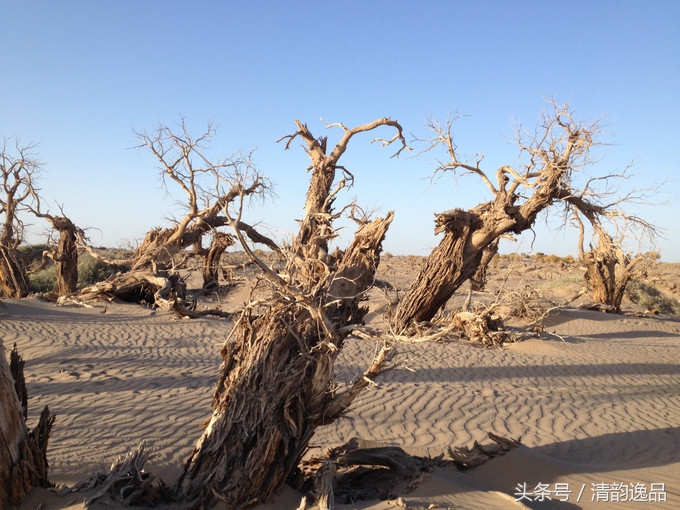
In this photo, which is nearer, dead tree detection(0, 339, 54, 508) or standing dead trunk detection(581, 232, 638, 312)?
dead tree detection(0, 339, 54, 508)

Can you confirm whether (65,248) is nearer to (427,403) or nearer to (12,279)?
(12,279)

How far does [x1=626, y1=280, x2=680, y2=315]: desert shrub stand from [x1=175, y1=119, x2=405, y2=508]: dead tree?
72.7 feet

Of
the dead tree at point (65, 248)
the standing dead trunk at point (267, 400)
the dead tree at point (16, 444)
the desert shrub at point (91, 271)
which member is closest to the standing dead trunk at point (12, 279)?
the dead tree at point (65, 248)

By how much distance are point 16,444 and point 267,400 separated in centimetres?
159

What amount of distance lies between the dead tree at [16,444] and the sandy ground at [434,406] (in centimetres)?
15

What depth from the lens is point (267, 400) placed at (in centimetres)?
373

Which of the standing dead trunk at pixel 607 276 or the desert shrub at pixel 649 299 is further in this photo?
the desert shrub at pixel 649 299

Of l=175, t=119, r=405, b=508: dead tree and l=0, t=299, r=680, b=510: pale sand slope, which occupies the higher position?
l=175, t=119, r=405, b=508: dead tree

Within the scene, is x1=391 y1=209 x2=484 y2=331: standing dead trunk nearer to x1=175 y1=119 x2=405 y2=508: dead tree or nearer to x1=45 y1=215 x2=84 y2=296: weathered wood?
x1=175 y1=119 x2=405 y2=508: dead tree

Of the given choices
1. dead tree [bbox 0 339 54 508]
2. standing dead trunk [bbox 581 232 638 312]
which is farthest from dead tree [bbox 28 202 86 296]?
standing dead trunk [bbox 581 232 638 312]

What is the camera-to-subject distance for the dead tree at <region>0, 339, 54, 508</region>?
10.6 feet

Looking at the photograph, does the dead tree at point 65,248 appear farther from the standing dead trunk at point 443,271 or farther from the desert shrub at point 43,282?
the standing dead trunk at point 443,271

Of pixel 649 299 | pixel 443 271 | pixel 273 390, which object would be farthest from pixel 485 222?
pixel 649 299

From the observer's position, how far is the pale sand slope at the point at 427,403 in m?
4.61
